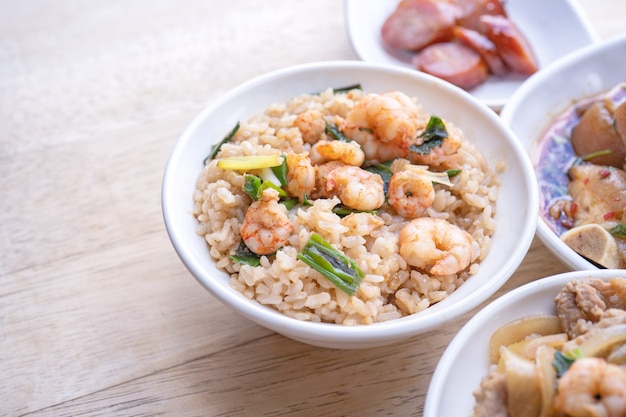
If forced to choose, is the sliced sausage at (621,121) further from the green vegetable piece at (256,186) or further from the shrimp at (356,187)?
the green vegetable piece at (256,186)

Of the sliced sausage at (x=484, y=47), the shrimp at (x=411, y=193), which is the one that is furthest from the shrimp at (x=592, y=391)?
the sliced sausage at (x=484, y=47)

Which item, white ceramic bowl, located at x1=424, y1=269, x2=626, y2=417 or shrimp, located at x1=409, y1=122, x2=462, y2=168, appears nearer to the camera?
white ceramic bowl, located at x1=424, y1=269, x2=626, y2=417

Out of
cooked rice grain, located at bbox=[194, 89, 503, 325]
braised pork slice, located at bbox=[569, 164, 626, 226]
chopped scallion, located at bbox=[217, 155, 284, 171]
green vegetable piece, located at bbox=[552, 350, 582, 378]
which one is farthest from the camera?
braised pork slice, located at bbox=[569, 164, 626, 226]

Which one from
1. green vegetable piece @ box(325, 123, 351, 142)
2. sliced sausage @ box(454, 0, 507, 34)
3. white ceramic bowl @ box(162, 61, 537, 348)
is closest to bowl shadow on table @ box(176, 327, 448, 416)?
white ceramic bowl @ box(162, 61, 537, 348)

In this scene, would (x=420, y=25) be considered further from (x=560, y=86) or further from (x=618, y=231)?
(x=618, y=231)

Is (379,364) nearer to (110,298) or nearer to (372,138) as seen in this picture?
(372,138)

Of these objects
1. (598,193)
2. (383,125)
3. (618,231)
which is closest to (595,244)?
(618,231)

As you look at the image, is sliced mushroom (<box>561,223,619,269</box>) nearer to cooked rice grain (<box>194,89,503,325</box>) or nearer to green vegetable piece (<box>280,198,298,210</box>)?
cooked rice grain (<box>194,89,503,325</box>)
